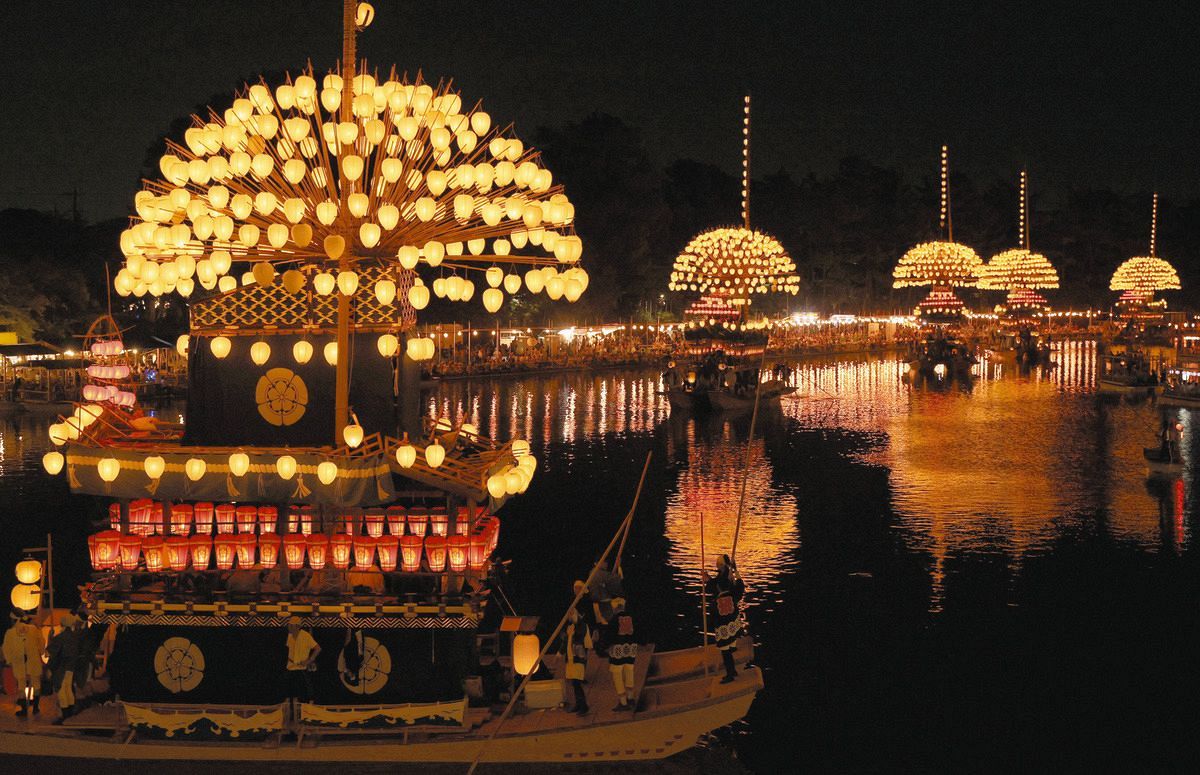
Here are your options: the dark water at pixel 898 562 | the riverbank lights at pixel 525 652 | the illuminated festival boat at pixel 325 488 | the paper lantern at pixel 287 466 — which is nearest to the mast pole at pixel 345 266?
the illuminated festival boat at pixel 325 488

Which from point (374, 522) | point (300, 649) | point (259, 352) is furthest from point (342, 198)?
point (300, 649)

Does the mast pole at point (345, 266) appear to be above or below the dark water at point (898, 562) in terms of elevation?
above

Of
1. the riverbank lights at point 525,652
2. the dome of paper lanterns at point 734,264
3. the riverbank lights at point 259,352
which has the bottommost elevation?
the riverbank lights at point 525,652

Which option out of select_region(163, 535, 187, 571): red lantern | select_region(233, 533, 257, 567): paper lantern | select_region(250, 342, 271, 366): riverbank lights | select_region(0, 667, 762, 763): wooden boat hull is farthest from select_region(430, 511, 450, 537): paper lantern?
select_region(163, 535, 187, 571): red lantern

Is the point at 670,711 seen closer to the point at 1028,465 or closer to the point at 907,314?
the point at 1028,465

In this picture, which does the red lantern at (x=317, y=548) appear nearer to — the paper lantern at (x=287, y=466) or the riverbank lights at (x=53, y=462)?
the paper lantern at (x=287, y=466)

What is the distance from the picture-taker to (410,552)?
13336mm

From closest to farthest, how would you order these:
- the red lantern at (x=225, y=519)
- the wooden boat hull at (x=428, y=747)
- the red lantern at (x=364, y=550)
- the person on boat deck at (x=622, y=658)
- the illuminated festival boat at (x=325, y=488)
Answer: the wooden boat hull at (x=428, y=747), the illuminated festival boat at (x=325, y=488), the person on boat deck at (x=622, y=658), the red lantern at (x=364, y=550), the red lantern at (x=225, y=519)

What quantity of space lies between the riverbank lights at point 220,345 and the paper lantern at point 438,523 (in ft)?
9.89

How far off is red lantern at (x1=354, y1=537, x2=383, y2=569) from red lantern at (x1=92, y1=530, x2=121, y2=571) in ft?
8.49

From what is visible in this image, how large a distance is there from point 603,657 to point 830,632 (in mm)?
6392

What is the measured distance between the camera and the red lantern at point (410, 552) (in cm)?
1330

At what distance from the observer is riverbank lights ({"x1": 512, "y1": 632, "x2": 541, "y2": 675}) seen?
13.3 metres

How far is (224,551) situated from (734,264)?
151 ft
